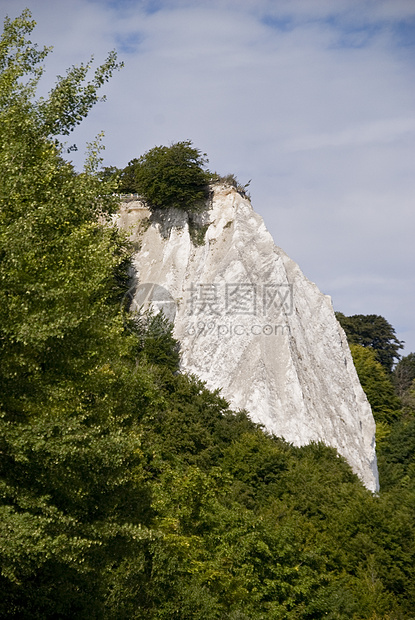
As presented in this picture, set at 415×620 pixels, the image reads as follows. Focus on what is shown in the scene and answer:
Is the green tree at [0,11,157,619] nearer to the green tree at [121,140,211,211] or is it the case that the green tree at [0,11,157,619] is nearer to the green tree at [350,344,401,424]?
the green tree at [121,140,211,211]

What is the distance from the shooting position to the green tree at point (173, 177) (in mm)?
52969

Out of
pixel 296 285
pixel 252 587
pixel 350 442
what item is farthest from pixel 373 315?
pixel 252 587

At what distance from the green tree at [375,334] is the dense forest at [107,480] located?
4847 centimetres

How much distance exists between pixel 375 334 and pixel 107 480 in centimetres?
7530

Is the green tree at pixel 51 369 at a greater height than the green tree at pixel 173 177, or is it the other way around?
the green tree at pixel 173 177

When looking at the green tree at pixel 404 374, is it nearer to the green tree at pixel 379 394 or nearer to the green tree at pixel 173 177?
the green tree at pixel 379 394

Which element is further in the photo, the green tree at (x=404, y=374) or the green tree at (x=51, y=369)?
the green tree at (x=404, y=374)

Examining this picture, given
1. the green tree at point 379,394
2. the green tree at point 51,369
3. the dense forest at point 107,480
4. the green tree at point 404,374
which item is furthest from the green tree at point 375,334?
the green tree at point 51,369

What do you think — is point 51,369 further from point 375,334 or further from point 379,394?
point 375,334

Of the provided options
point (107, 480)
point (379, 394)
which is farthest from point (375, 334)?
point (107, 480)

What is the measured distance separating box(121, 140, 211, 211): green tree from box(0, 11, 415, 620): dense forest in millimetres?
19932

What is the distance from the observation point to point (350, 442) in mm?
48250

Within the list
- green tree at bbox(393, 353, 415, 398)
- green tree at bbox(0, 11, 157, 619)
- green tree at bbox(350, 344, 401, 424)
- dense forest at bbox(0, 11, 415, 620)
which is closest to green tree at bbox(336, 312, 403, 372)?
green tree at bbox(393, 353, 415, 398)

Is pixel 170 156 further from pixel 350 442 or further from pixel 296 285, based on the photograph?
pixel 350 442
